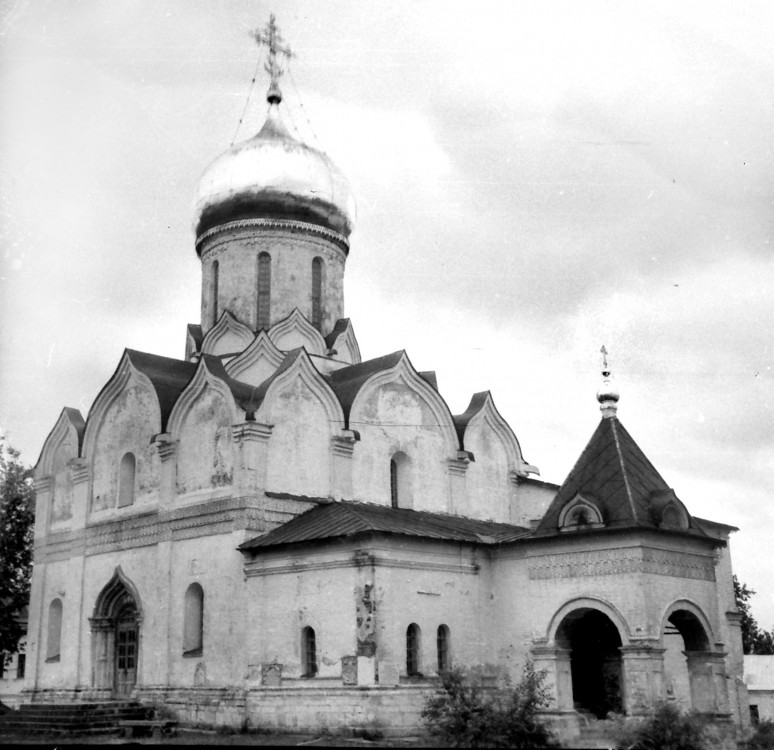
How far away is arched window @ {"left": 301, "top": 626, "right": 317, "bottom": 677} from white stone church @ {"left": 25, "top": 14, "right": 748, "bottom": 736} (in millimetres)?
35

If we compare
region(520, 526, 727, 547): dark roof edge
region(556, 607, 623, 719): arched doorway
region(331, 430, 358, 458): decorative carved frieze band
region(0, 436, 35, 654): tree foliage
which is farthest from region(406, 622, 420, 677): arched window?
region(0, 436, 35, 654): tree foliage

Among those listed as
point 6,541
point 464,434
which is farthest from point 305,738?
point 6,541

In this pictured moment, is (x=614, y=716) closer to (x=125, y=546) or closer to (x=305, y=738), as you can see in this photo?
(x=305, y=738)

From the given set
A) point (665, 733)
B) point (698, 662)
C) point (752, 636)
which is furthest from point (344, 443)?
point (752, 636)

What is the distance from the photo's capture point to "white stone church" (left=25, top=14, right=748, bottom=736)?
52.7 feet

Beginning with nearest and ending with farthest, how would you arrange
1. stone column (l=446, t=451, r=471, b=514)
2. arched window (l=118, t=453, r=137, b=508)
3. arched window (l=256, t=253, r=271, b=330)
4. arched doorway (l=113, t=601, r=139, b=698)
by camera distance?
arched doorway (l=113, t=601, r=139, b=698)
arched window (l=118, t=453, r=137, b=508)
stone column (l=446, t=451, r=471, b=514)
arched window (l=256, t=253, r=271, b=330)

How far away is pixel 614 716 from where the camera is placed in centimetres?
1381

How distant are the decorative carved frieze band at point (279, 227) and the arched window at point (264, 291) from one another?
2.07 feet

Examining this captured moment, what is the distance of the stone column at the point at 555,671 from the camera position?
16.0m

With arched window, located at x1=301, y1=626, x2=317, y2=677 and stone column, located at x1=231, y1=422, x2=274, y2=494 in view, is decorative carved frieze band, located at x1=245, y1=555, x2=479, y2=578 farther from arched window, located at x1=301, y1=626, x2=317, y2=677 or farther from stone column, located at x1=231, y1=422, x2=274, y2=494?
stone column, located at x1=231, y1=422, x2=274, y2=494

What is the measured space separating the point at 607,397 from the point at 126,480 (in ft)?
30.1

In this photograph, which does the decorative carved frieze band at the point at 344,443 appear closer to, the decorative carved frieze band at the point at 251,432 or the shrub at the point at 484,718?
the decorative carved frieze band at the point at 251,432

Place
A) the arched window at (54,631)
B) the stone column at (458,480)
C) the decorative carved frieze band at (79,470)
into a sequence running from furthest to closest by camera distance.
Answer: the decorative carved frieze band at (79,470)
the arched window at (54,631)
the stone column at (458,480)

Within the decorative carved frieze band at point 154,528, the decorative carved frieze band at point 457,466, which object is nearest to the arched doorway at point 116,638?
the decorative carved frieze band at point 154,528
